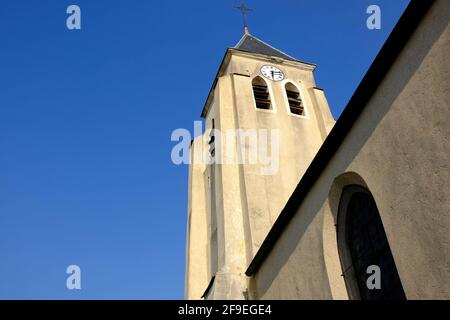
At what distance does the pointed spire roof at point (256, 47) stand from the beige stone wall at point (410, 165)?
13737 mm

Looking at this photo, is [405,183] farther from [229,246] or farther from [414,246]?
[229,246]

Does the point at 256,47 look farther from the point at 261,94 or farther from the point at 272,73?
the point at 261,94

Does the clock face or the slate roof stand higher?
the slate roof

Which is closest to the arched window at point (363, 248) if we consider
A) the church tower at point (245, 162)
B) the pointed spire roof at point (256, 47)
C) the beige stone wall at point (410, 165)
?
the beige stone wall at point (410, 165)

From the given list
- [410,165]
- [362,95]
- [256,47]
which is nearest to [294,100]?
[256,47]

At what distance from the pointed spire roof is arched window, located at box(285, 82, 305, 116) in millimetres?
2823

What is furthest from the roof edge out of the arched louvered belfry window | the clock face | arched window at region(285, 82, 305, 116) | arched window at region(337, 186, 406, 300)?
the clock face

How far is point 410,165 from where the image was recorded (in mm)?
5074

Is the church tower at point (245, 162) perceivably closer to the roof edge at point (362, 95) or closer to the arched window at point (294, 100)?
the arched window at point (294, 100)

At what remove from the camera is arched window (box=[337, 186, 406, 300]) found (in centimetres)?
575

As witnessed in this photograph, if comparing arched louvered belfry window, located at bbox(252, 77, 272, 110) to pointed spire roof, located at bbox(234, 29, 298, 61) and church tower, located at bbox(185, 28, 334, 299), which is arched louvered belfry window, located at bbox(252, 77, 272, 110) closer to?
church tower, located at bbox(185, 28, 334, 299)

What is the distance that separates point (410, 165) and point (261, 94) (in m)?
11.4
